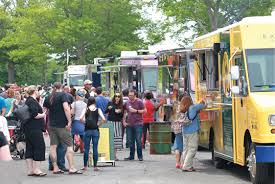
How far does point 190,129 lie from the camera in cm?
1670

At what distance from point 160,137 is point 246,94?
6819 millimetres

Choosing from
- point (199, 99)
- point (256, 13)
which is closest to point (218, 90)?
point (199, 99)

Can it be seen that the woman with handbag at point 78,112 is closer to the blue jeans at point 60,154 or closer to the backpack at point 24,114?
the blue jeans at point 60,154

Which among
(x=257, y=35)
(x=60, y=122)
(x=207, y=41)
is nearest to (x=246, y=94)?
(x=257, y=35)

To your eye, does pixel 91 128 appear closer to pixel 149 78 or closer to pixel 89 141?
pixel 89 141

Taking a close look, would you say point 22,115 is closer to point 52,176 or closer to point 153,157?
point 52,176

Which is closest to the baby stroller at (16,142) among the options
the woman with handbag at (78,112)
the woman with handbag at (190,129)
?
the woman with handbag at (78,112)

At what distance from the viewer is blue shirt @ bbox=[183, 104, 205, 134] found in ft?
54.3

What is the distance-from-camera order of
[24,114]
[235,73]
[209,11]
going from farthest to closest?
[209,11]
[24,114]
[235,73]

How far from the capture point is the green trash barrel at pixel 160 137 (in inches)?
808

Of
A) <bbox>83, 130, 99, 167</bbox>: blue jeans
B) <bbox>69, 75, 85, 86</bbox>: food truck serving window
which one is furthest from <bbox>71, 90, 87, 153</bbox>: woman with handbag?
<bbox>69, 75, 85, 86</bbox>: food truck serving window

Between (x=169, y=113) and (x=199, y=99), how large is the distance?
6160mm

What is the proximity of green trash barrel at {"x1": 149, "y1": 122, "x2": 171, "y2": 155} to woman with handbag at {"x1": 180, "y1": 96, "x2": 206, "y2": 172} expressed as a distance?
145 inches

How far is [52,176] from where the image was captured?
16047 mm
